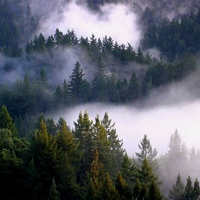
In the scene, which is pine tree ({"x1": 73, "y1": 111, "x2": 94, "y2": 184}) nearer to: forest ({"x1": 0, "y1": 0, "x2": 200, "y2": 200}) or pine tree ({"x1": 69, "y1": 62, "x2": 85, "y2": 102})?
forest ({"x1": 0, "y1": 0, "x2": 200, "y2": 200})

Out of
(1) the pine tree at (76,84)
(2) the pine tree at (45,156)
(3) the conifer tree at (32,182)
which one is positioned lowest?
(3) the conifer tree at (32,182)

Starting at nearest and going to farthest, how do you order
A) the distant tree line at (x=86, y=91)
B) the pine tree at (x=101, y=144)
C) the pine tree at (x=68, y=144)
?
the pine tree at (x=68, y=144) → the pine tree at (x=101, y=144) → the distant tree line at (x=86, y=91)

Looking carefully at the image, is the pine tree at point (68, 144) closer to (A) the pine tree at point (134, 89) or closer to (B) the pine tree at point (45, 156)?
(B) the pine tree at point (45, 156)

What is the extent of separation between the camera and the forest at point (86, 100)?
32.4 metres

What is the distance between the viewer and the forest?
106 ft

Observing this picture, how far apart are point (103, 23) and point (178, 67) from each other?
7300 cm

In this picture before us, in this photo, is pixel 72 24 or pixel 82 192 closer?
pixel 82 192

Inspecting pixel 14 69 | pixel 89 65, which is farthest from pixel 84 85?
pixel 14 69

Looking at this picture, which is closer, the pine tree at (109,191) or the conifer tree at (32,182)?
the pine tree at (109,191)

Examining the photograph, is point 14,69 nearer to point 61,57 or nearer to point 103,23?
point 61,57

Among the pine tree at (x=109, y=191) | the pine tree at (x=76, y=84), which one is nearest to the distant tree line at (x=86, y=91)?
the pine tree at (x=76, y=84)

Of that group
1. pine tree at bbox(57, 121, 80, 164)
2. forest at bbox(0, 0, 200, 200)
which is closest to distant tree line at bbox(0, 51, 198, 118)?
forest at bbox(0, 0, 200, 200)

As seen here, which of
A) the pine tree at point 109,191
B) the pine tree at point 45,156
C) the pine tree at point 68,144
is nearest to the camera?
the pine tree at point 109,191

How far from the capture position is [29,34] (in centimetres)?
14300
